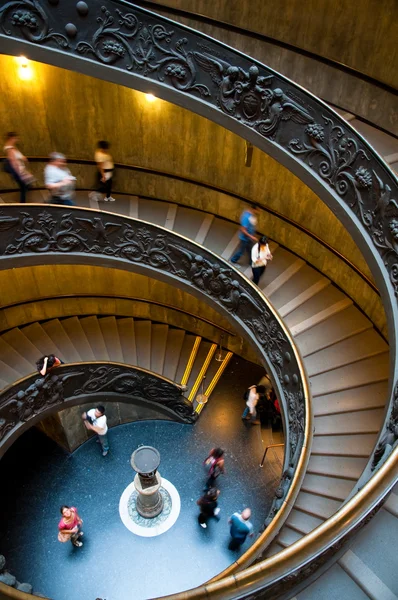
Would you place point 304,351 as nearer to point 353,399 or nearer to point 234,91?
point 353,399

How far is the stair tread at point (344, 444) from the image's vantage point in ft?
24.7

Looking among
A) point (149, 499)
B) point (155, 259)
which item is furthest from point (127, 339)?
point (149, 499)

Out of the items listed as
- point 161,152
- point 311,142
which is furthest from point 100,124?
point 311,142

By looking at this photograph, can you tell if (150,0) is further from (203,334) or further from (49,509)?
(49,509)

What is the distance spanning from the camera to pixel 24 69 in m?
9.59

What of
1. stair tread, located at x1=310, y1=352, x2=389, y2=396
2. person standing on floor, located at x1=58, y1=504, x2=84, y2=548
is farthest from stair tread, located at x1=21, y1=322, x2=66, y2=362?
stair tread, located at x1=310, y1=352, x2=389, y2=396

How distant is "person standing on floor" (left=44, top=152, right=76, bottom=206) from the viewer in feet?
30.6

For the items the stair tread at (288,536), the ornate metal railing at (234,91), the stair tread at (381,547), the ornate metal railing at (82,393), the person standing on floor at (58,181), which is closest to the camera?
the stair tread at (381,547)

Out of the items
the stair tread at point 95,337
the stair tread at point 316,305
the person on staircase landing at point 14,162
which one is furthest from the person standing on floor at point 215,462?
the person on staircase landing at point 14,162

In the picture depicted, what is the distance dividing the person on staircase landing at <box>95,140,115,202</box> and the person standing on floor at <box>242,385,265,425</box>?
5.67 meters

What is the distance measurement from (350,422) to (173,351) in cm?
649

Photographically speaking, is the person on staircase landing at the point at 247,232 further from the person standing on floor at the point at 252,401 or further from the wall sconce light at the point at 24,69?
the wall sconce light at the point at 24,69

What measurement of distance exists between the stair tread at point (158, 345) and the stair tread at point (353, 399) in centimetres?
566

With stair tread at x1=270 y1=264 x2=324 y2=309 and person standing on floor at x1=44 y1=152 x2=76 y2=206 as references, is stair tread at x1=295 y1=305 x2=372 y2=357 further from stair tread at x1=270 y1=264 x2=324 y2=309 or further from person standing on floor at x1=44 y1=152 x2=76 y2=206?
person standing on floor at x1=44 y1=152 x2=76 y2=206
